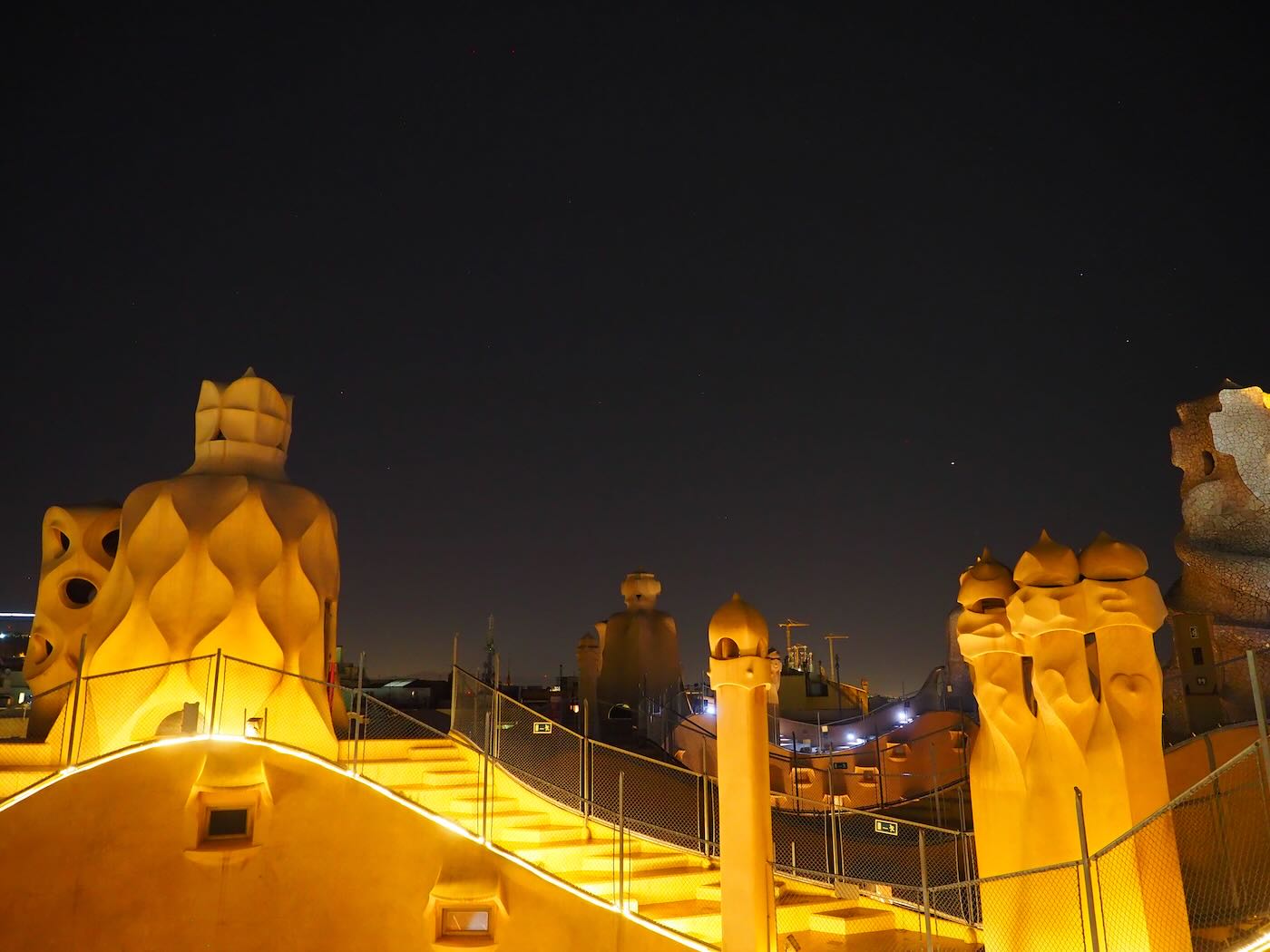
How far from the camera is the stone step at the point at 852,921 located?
8.85 metres

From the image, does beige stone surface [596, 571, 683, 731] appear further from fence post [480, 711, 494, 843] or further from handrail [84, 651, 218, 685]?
handrail [84, 651, 218, 685]

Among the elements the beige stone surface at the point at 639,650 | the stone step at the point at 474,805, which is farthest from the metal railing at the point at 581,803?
the beige stone surface at the point at 639,650

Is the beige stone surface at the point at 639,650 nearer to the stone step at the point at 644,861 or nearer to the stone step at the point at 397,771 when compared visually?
the stone step at the point at 397,771

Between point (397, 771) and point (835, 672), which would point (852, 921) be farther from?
point (835, 672)

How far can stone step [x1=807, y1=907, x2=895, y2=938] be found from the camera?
8.85 meters

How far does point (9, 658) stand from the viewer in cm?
2692

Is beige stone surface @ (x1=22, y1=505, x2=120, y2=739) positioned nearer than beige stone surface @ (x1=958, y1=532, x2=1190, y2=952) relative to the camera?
No

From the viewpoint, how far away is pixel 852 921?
8859 millimetres

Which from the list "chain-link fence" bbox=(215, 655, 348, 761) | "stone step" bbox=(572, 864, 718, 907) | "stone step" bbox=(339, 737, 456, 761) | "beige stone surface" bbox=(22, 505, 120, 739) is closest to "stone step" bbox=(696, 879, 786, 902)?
"stone step" bbox=(572, 864, 718, 907)

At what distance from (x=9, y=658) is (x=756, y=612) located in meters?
25.7

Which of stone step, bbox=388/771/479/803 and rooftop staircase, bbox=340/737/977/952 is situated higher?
stone step, bbox=388/771/479/803

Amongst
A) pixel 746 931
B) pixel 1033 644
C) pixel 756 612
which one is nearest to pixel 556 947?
pixel 746 931

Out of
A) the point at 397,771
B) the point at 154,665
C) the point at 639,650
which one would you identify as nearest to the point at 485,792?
the point at 397,771

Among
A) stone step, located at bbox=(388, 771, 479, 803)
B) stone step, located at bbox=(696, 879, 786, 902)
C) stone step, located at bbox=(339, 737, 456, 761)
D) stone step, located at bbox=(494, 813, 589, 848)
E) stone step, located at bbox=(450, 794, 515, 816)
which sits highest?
stone step, located at bbox=(339, 737, 456, 761)
